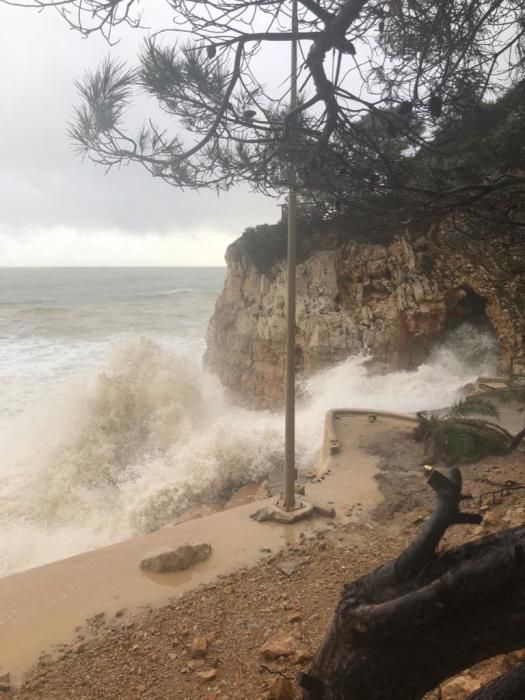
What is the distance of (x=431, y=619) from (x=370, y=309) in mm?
14076

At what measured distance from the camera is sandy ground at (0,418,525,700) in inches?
139

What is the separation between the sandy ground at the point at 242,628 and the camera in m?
3.54

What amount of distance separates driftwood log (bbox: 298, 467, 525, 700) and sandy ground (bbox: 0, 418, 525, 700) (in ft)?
5.53

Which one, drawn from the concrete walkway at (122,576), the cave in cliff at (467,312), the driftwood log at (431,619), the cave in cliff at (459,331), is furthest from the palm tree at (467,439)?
the cave in cliff at (467,312)

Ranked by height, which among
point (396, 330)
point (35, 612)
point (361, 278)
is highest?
point (361, 278)

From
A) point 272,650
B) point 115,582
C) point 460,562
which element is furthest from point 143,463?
point 460,562

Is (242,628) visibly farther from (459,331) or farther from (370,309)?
(459,331)

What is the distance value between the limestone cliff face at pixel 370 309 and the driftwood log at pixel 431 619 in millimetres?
12882

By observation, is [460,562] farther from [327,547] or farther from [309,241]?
[309,241]

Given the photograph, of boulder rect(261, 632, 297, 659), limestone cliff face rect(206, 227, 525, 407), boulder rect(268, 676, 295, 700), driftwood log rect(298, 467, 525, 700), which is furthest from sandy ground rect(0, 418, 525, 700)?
limestone cliff face rect(206, 227, 525, 407)

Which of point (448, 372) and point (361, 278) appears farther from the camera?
point (361, 278)

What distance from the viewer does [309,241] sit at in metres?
16.3

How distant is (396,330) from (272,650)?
1202 cm

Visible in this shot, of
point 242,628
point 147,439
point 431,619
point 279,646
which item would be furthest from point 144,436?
point 431,619
